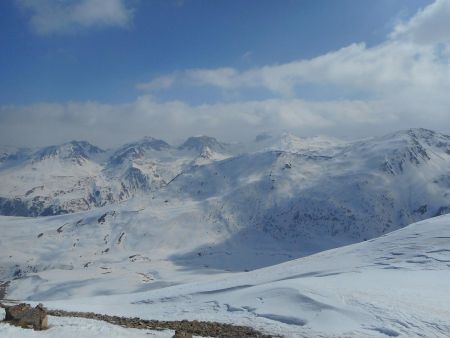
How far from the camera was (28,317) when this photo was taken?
103 ft

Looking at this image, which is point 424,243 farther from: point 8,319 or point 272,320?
point 8,319

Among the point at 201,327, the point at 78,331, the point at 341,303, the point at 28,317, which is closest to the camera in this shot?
the point at 78,331

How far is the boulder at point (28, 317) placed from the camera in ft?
101

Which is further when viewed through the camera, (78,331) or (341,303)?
(341,303)

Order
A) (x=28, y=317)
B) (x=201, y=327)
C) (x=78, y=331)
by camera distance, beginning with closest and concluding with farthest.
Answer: (x=78, y=331), (x=28, y=317), (x=201, y=327)

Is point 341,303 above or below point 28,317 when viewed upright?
below

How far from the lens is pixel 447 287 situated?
167ft

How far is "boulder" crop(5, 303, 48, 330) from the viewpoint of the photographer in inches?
1211

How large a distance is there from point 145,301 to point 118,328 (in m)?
32.8

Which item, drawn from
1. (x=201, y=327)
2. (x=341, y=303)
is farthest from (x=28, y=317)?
(x=341, y=303)

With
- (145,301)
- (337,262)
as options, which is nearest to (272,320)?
(145,301)

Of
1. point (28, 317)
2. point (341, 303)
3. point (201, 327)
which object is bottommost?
point (341, 303)

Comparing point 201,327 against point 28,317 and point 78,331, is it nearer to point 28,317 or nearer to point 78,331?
point 78,331

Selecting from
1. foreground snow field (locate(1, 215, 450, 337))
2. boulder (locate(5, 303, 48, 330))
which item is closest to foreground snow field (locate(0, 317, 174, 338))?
boulder (locate(5, 303, 48, 330))
